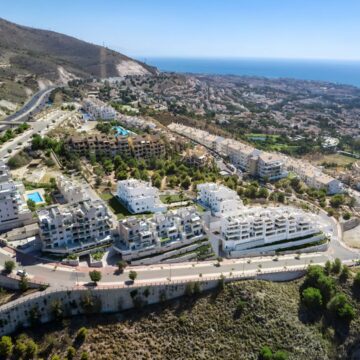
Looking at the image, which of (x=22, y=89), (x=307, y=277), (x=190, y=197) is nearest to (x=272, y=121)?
(x=22, y=89)

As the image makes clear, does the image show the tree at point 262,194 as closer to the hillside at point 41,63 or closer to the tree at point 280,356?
the tree at point 280,356

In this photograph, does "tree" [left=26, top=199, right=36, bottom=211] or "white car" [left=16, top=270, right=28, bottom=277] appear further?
"tree" [left=26, top=199, right=36, bottom=211]

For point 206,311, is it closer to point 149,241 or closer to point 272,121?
point 149,241

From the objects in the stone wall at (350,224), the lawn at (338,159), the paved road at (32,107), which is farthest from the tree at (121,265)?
the lawn at (338,159)

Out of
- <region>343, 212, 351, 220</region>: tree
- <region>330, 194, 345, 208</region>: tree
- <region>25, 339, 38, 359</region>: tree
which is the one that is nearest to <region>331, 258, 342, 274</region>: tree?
<region>343, 212, 351, 220</region>: tree

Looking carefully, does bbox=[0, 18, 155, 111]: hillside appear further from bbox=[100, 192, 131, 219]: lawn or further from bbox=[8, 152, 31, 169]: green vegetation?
bbox=[100, 192, 131, 219]: lawn
